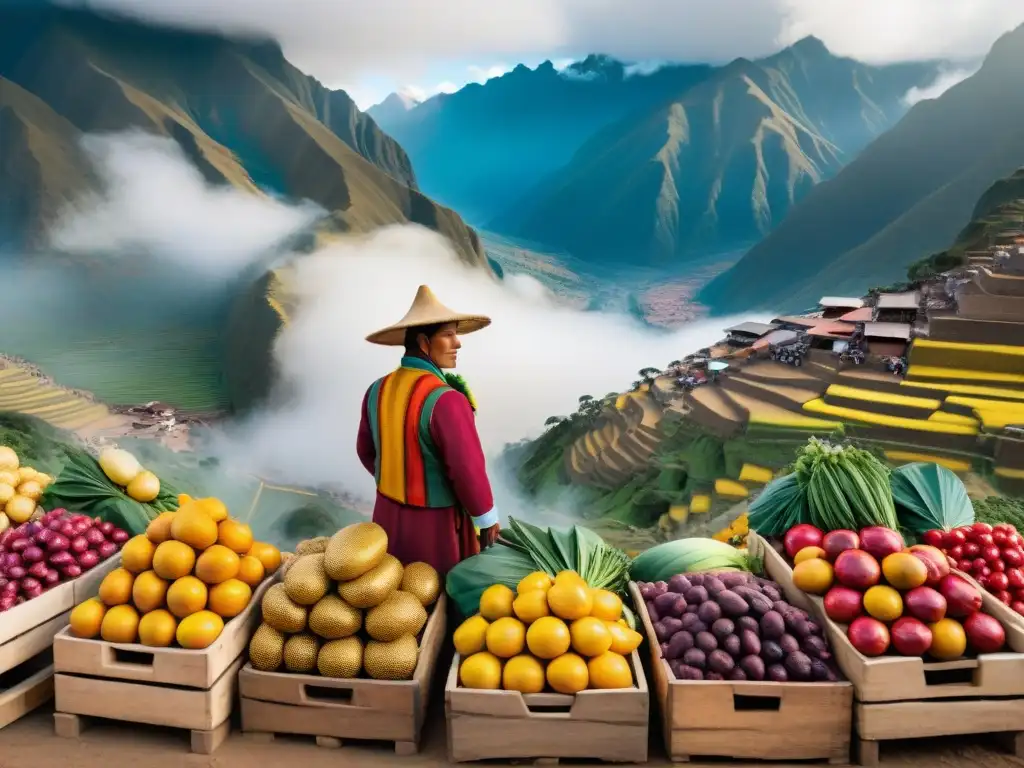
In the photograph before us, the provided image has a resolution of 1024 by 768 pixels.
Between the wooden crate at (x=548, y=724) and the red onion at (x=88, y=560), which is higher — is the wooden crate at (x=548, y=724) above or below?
below

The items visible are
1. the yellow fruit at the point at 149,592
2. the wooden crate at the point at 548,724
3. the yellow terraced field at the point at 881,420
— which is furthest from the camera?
the yellow terraced field at the point at 881,420

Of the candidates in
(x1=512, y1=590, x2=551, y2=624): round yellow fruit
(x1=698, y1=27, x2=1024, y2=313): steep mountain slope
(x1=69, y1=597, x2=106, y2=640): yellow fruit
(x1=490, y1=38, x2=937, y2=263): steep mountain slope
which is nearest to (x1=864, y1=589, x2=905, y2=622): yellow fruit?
(x1=512, y1=590, x2=551, y2=624): round yellow fruit

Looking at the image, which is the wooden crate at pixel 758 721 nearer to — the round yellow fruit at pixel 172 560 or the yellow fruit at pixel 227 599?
the yellow fruit at pixel 227 599

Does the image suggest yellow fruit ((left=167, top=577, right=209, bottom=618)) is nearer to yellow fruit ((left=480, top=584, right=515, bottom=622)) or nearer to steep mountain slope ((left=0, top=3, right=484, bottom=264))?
yellow fruit ((left=480, top=584, right=515, bottom=622))

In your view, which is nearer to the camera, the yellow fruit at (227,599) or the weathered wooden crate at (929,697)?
the weathered wooden crate at (929,697)

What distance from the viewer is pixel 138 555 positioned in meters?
2.04

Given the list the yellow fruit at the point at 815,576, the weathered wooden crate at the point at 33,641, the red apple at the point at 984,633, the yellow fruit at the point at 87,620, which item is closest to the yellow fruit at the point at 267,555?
the yellow fruit at the point at 87,620

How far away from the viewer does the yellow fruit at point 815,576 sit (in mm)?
1998

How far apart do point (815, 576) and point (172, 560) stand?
5.64 feet

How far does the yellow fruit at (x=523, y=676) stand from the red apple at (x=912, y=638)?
864mm

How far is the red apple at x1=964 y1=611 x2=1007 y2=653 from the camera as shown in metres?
1.82

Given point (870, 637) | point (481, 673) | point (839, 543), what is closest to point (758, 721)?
point (870, 637)

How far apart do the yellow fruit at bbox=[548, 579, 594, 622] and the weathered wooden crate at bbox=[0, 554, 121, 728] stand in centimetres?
146

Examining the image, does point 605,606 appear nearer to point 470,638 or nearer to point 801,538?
point 470,638
